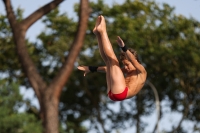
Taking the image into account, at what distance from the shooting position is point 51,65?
4347 cm

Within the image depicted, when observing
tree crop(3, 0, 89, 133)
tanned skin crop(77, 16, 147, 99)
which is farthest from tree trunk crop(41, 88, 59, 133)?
tanned skin crop(77, 16, 147, 99)

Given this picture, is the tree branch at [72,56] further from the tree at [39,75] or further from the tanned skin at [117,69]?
the tanned skin at [117,69]

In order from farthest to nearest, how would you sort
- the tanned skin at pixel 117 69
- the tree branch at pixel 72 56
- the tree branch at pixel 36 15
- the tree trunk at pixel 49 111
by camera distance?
the tree branch at pixel 36 15 < the tree branch at pixel 72 56 < the tree trunk at pixel 49 111 < the tanned skin at pixel 117 69

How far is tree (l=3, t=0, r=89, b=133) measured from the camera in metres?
23.7

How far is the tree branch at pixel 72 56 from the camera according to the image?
24.0 m

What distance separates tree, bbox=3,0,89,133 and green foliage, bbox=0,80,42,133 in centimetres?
1139

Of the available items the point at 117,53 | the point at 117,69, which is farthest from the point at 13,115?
the point at 117,69

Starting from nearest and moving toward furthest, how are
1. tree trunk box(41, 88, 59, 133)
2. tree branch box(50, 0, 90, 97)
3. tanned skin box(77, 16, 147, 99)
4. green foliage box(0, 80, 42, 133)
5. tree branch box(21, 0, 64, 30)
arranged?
tanned skin box(77, 16, 147, 99) → tree trunk box(41, 88, 59, 133) → tree branch box(50, 0, 90, 97) → tree branch box(21, 0, 64, 30) → green foliage box(0, 80, 42, 133)

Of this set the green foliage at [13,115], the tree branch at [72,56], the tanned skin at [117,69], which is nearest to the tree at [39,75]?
the tree branch at [72,56]

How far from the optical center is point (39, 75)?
24422mm

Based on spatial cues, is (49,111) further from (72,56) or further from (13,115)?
(13,115)

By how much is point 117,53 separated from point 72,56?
593 inches

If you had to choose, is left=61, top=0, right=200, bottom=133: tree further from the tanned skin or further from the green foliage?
the tanned skin

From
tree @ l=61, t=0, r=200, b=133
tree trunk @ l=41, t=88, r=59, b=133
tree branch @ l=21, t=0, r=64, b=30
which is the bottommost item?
tree @ l=61, t=0, r=200, b=133
